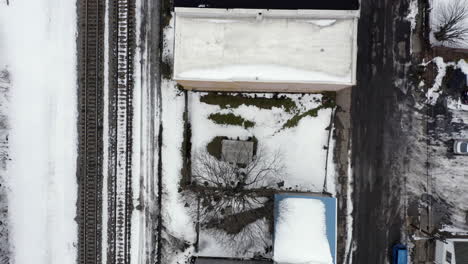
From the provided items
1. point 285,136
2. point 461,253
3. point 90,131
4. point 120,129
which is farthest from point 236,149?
point 461,253

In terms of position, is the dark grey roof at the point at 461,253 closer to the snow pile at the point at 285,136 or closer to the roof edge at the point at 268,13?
the snow pile at the point at 285,136

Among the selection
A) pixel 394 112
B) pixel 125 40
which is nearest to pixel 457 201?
pixel 394 112

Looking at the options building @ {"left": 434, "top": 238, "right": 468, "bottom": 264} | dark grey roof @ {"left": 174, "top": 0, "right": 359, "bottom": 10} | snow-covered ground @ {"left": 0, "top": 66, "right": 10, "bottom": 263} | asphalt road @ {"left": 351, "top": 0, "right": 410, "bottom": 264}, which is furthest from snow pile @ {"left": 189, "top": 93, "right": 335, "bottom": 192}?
snow-covered ground @ {"left": 0, "top": 66, "right": 10, "bottom": 263}

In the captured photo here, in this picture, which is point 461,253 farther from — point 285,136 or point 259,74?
point 259,74

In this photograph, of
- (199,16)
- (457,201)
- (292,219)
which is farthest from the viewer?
(457,201)

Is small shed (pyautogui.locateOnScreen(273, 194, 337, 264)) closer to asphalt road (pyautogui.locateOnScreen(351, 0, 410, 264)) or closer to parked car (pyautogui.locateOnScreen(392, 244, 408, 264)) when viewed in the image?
asphalt road (pyautogui.locateOnScreen(351, 0, 410, 264))

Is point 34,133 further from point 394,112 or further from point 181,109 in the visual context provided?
point 394,112
